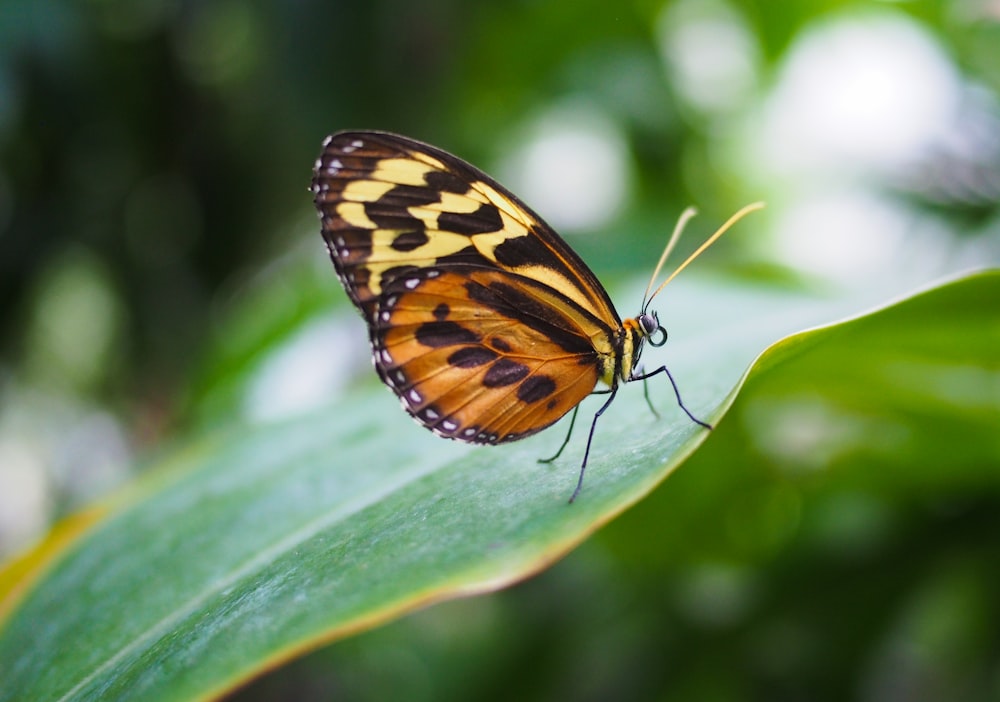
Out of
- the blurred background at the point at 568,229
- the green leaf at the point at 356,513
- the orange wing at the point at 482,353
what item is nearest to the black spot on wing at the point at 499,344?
the orange wing at the point at 482,353

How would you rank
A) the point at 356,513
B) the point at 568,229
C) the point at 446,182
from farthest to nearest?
the point at 568,229 < the point at 446,182 < the point at 356,513

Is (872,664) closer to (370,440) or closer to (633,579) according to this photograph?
(633,579)

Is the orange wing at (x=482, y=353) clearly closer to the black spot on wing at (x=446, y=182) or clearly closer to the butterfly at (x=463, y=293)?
the butterfly at (x=463, y=293)

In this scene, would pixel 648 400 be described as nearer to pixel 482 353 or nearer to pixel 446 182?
pixel 482 353

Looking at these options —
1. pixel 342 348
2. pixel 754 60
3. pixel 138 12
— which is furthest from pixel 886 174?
pixel 138 12

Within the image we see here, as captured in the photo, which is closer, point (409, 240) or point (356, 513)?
point (356, 513)

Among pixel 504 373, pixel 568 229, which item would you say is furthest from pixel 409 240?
pixel 568 229
